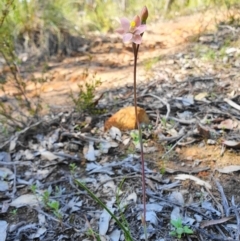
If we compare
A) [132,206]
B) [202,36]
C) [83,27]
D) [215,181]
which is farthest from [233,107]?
[83,27]

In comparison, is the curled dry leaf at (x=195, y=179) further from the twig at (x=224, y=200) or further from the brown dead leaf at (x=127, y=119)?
the brown dead leaf at (x=127, y=119)

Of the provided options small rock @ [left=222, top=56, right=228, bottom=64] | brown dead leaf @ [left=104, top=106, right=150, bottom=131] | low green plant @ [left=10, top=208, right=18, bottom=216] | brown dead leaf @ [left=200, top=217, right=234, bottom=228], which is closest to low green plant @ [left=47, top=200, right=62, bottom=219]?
low green plant @ [left=10, top=208, right=18, bottom=216]

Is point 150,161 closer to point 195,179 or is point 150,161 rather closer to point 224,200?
point 195,179

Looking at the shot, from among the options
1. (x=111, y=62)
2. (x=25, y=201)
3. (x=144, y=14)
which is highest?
(x=144, y=14)

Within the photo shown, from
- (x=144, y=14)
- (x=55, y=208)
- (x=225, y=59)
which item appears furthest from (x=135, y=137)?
(x=225, y=59)

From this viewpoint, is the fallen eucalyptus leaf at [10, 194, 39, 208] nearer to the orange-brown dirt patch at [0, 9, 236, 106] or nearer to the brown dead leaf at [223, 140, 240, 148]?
the brown dead leaf at [223, 140, 240, 148]

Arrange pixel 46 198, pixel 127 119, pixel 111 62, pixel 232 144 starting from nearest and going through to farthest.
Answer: pixel 46 198
pixel 232 144
pixel 127 119
pixel 111 62
